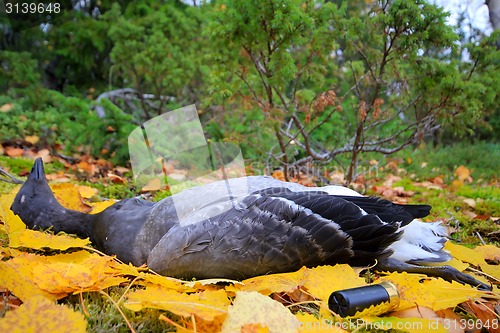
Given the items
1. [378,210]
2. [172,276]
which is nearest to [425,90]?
[378,210]

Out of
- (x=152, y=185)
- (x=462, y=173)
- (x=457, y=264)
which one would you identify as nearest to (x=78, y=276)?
(x=457, y=264)

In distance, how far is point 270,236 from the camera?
1.85 meters

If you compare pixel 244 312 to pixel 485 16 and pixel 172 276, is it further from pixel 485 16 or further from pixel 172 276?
pixel 485 16

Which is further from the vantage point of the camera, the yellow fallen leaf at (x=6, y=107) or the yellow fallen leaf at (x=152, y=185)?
the yellow fallen leaf at (x=6, y=107)

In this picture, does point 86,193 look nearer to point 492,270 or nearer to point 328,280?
point 328,280

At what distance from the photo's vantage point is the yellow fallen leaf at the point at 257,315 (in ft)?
4.36

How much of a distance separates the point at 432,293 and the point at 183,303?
0.93 m

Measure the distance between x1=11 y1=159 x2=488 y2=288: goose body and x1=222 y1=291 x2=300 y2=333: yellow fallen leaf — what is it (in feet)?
1.49

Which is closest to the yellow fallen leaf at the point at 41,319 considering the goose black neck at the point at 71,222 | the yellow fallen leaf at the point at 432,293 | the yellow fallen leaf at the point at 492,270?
the yellow fallen leaf at the point at 432,293

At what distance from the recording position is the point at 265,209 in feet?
6.39

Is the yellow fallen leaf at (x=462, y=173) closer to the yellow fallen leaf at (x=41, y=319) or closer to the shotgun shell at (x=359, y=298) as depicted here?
the shotgun shell at (x=359, y=298)

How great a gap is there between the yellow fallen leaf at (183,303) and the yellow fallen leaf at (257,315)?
4cm

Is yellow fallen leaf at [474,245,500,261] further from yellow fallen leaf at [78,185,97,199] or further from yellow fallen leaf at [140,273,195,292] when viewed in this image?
yellow fallen leaf at [78,185,97,199]

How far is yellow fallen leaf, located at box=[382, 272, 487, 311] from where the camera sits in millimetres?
1582
